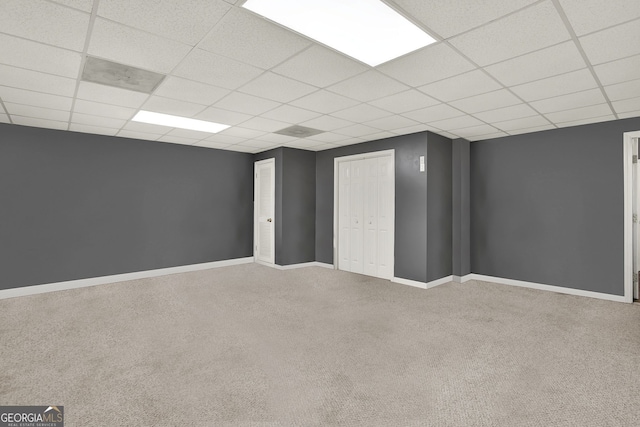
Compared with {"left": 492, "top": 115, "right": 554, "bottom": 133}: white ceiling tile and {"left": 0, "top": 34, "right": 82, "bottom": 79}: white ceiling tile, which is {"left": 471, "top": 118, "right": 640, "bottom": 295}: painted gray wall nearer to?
{"left": 492, "top": 115, "right": 554, "bottom": 133}: white ceiling tile

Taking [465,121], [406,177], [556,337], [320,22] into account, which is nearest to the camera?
[320,22]

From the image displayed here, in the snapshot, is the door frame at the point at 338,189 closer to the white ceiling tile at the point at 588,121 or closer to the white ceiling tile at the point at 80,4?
the white ceiling tile at the point at 588,121

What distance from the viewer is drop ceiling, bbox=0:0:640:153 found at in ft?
7.04

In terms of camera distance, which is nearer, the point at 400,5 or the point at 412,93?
the point at 400,5

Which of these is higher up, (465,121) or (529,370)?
(465,121)

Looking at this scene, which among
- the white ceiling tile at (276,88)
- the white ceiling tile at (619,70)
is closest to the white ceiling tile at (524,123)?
the white ceiling tile at (619,70)

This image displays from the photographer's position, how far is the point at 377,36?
244 cm

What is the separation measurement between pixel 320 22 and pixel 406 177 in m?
3.80

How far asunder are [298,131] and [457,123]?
8.25ft

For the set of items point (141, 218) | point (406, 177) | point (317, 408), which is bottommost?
→ point (317, 408)

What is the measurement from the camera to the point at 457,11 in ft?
6.91

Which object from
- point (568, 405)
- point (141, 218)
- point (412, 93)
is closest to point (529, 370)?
point (568, 405)

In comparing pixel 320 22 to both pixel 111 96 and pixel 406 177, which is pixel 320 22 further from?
pixel 406 177

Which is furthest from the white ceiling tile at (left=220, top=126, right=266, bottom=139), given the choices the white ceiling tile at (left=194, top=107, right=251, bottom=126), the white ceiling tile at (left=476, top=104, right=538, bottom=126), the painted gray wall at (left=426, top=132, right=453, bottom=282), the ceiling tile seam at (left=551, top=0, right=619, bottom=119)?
the ceiling tile seam at (left=551, top=0, right=619, bottom=119)
